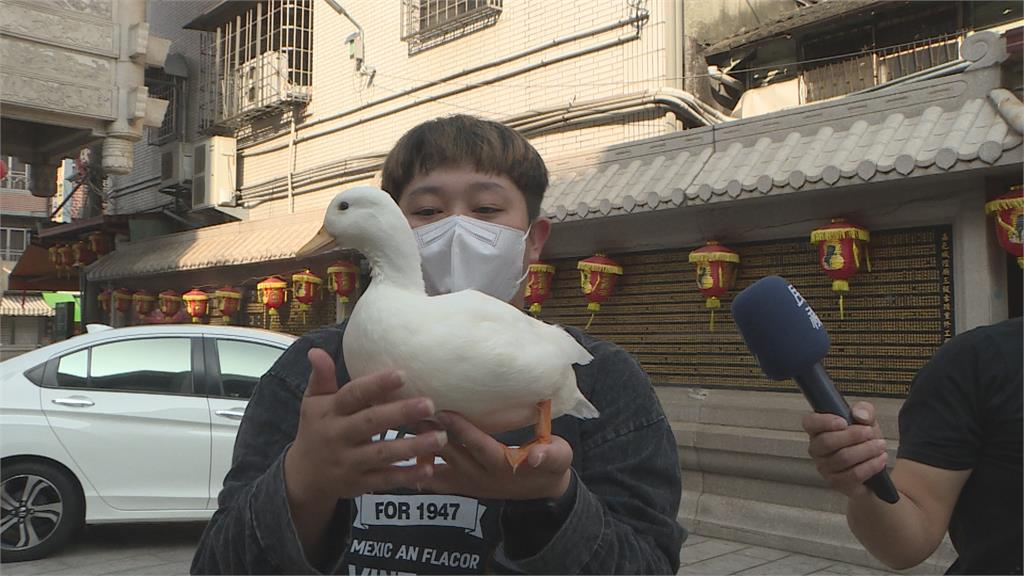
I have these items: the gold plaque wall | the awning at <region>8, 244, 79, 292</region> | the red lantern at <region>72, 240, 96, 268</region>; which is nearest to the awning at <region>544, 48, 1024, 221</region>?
the gold plaque wall

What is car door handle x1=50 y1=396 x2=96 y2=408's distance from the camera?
199 inches

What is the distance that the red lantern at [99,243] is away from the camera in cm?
1466

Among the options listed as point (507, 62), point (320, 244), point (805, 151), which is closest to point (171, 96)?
point (507, 62)

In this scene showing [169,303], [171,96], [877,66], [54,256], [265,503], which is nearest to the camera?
[265,503]

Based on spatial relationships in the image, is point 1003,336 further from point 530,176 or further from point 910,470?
point 530,176

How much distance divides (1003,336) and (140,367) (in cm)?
531

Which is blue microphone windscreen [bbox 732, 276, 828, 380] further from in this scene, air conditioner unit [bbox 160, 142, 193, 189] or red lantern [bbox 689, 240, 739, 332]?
air conditioner unit [bbox 160, 142, 193, 189]

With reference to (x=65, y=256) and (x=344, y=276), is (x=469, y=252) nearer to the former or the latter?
(x=344, y=276)

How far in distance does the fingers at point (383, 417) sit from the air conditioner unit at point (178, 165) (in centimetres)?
1408

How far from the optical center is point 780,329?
148 cm

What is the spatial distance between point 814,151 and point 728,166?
67cm

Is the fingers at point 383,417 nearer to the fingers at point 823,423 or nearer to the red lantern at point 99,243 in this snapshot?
the fingers at point 823,423

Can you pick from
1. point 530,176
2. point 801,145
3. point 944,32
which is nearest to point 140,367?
point 530,176

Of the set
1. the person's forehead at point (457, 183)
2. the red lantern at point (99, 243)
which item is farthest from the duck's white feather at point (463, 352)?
the red lantern at point (99, 243)
